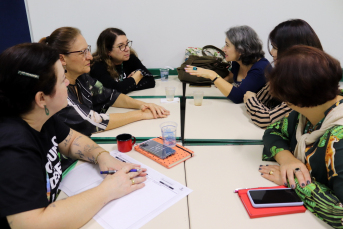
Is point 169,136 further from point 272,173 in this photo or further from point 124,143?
point 272,173

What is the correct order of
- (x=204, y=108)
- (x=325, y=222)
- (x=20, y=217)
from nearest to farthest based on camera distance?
1. (x=20, y=217)
2. (x=325, y=222)
3. (x=204, y=108)

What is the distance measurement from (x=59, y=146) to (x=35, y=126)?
32cm

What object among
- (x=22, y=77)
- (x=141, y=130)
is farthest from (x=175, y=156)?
(x=22, y=77)

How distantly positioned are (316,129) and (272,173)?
11.0 inches

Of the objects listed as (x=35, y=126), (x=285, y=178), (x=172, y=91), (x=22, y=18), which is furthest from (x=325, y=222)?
(x=22, y=18)

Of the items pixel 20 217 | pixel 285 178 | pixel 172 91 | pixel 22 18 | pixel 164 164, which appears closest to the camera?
pixel 20 217

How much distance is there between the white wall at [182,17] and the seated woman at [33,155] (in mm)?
2354

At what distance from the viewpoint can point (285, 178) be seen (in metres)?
1.11

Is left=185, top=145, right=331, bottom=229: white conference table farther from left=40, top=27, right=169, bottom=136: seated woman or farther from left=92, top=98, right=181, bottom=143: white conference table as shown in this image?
left=40, top=27, right=169, bottom=136: seated woman

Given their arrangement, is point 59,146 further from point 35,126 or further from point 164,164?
point 164,164

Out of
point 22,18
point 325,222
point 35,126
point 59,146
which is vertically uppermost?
point 22,18

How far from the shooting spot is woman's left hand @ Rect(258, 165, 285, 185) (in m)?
1.13

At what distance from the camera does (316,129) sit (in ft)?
3.64

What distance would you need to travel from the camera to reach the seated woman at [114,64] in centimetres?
248
